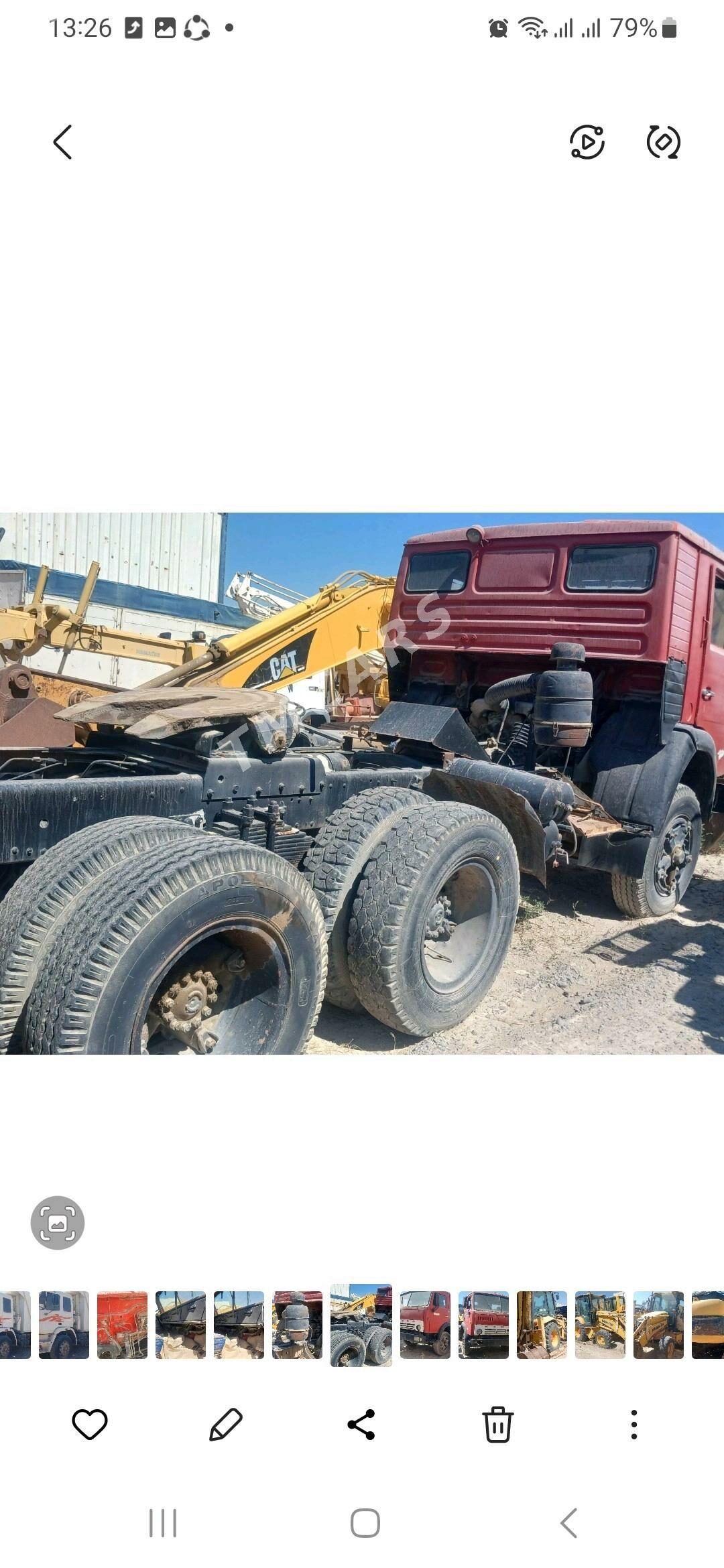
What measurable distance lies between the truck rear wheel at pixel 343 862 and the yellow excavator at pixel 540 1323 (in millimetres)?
2176

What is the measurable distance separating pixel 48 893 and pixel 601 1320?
1906mm

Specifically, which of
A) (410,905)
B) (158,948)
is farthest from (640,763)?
(158,948)

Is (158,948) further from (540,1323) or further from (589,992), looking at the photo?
(589,992)

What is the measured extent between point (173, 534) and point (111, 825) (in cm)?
612

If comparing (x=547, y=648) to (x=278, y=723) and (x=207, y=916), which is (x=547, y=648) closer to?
(x=278, y=723)

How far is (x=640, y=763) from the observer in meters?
6.23

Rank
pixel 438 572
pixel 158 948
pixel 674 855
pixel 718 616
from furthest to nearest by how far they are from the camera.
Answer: pixel 438 572
pixel 718 616
pixel 674 855
pixel 158 948

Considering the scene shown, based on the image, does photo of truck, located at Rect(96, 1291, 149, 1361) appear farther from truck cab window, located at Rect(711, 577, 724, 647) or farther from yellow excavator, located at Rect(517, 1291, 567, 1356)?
truck cab window, located at Rect(711, 577, 724, 647)

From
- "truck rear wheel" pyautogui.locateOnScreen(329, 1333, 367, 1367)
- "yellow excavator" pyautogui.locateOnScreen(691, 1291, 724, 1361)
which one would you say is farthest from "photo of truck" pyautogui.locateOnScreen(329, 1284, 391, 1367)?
"yellow excavator" pyautogui.locateOnScreen(691, 1291, 724, 1361)

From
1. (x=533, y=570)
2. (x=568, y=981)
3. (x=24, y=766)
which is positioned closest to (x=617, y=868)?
(x=568, y=981)

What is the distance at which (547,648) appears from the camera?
6.27 meters

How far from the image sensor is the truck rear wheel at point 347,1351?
187 centimetres

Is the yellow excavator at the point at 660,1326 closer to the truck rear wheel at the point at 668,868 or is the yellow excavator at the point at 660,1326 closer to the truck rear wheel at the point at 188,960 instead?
the truck rear wheel at the point at 188,960

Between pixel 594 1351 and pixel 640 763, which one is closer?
pixel 594 1351
